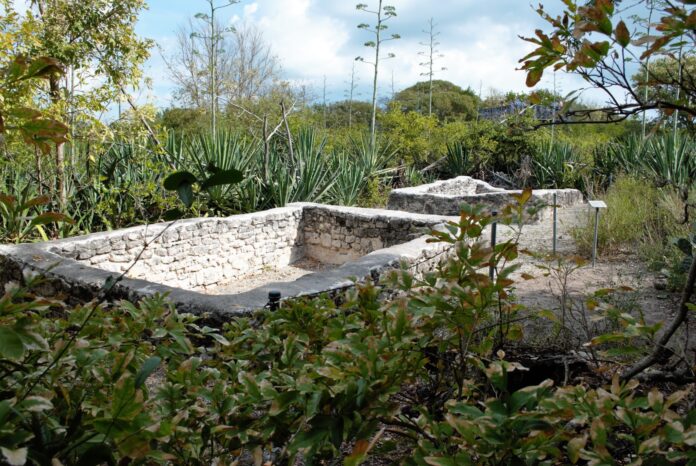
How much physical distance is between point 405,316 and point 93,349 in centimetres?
76

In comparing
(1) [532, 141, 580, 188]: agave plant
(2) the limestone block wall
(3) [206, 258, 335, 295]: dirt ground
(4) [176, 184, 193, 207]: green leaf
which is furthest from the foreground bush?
(1) [532, 141, 580, 188]: agave plant

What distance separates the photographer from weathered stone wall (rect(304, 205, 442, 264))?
7867 millimetres

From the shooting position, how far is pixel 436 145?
55.4 feet

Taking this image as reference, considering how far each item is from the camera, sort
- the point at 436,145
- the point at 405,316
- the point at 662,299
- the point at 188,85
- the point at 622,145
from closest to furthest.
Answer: the point at 405,316 < the point at 662,299 < the point at 622,145 < the point at 436,145 < the point at 188,85

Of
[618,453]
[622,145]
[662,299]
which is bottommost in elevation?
[662,299]

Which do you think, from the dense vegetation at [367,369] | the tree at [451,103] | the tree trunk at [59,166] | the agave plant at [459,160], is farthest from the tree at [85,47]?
the tree at [451,103]

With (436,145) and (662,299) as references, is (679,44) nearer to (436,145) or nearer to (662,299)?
Answer: (662,299)

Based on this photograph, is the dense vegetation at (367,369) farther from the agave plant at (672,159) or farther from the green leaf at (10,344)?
the agave plant at (672,159)

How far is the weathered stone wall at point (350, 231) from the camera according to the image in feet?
25.8

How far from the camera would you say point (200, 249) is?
24.2 feet

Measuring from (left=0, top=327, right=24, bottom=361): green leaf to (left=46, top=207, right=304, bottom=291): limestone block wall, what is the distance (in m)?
5.22

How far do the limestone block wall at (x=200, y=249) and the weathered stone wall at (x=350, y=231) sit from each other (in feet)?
0.74

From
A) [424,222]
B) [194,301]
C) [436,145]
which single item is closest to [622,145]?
[436,145]

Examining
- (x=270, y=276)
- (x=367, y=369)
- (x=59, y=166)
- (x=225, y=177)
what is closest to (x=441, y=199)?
(x=270, y=276)
